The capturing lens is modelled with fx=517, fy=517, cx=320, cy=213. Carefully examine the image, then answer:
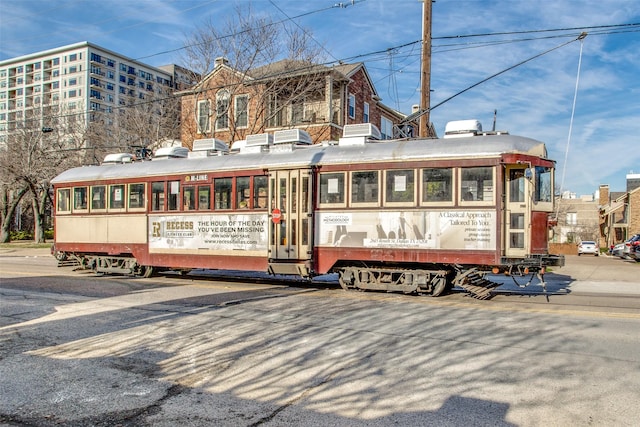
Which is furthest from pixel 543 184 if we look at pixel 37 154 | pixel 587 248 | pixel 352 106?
pixel 37 154

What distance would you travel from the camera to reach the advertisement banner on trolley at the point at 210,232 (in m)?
13.3

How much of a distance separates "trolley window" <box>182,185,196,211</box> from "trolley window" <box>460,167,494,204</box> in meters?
7.41

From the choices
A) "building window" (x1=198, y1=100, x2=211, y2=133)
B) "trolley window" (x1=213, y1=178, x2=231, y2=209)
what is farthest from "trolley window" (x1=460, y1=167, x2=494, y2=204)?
"building window" (x1=198, y1=100, x2=211, y2=133)

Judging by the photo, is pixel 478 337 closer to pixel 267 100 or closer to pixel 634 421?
pixel 634 421

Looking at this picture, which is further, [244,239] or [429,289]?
[244,239]

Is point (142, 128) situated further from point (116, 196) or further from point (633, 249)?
point (633, 249)

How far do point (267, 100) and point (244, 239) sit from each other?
14.6m

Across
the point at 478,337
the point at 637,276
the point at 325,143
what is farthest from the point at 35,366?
the point at 637,276

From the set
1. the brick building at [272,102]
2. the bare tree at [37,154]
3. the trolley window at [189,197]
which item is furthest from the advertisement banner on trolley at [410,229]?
the bare tree at [37,154]

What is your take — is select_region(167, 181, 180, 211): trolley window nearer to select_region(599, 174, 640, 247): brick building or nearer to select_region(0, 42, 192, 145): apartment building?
select_region(599, 174, 640, 247): brick building

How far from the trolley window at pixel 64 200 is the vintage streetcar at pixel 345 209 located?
1450 mm

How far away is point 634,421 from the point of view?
15.1 feet

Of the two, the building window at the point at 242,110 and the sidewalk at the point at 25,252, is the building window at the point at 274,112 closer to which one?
the building window at the point at 242,110

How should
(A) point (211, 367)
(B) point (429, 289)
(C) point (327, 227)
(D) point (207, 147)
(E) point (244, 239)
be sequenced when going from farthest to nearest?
(D) point (207, 147)
(E) point (244, 239)
(C) point (327, 227)
(B) point (429, 289)
(A) point (211, 367)
